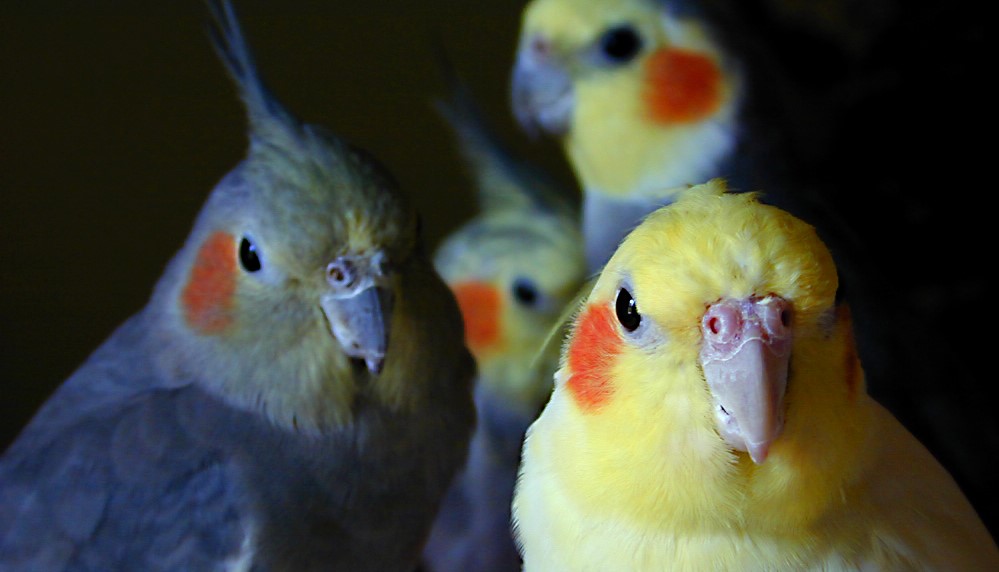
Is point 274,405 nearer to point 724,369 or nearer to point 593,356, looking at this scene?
point 593,356

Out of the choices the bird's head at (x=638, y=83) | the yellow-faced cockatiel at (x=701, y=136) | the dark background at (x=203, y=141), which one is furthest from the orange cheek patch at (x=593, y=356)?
the dark background at (x=203, y=141)

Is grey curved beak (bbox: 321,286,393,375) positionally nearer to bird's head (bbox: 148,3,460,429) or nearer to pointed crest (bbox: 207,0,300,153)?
bird's head (bbox: 148,3,460,429)

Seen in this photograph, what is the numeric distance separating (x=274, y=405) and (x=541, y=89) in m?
0.74

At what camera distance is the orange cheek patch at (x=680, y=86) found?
1413 mm

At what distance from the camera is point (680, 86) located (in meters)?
1.42

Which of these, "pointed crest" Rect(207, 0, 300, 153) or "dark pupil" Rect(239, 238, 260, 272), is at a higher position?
"pointed crest" Rect(207, 0, 300, 153)

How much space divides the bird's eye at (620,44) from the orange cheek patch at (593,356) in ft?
2.43

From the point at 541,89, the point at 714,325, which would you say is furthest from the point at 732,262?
the point at 541,89

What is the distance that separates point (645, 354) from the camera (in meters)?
0.69

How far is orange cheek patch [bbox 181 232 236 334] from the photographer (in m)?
1.03

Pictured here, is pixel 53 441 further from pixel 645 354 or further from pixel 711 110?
pixel 711 110

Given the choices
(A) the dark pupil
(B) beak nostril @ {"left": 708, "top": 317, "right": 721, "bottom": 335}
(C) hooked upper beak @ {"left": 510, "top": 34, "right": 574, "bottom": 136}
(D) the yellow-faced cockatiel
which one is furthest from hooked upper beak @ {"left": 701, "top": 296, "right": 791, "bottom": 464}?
(C) hooked upper beak @ {"left": 510, "top": 34, "right": 574, "bottom": 136}

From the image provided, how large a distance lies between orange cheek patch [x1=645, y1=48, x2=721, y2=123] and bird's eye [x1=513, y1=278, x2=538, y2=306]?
354mm

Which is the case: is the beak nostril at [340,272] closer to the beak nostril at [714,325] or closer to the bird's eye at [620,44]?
the beak nostril at [714,325]
